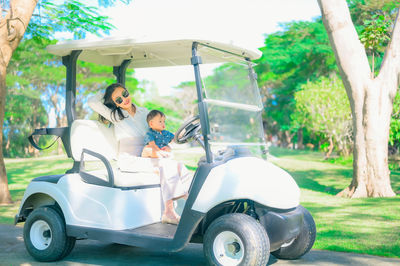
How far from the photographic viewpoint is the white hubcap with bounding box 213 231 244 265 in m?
3.61

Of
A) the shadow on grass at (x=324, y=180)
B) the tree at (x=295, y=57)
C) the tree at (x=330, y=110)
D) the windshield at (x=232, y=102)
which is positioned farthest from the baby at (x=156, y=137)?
the tree at (x=295, y=57)

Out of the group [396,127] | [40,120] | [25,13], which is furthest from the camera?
[40,120]

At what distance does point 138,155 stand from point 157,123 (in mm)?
399

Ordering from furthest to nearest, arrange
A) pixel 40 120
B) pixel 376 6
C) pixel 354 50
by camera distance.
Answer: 1. pixel 40 120
2. pixel 376 6
3. pixel 354 50

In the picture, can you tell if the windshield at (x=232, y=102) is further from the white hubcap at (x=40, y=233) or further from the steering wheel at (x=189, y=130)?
the white hubcap at (x=40, y=233)

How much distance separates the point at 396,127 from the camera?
18.0 meters

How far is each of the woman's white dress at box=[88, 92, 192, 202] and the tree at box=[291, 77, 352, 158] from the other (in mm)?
17755

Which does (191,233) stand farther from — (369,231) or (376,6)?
(376,6)

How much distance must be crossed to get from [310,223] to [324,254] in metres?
0.69

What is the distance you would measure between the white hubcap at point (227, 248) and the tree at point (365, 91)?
6.52 metres

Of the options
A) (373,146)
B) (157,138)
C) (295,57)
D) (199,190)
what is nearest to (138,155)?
(157,138)

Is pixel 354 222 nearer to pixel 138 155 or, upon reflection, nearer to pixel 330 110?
pixel 138 155

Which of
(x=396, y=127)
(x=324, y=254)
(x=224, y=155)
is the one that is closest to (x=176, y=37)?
(x=224, y=155)

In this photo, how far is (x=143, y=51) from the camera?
16.6ft
